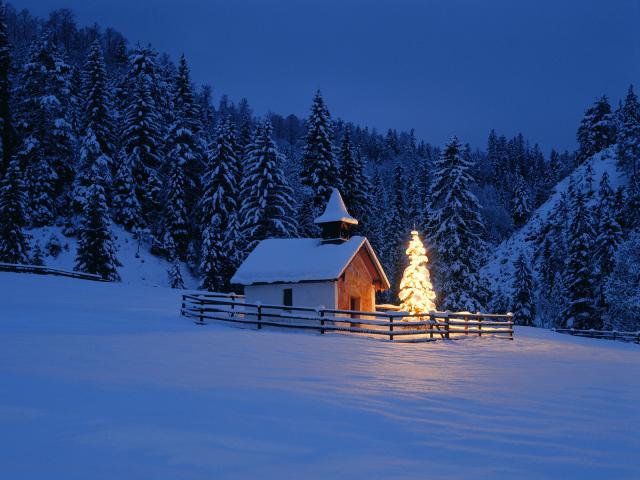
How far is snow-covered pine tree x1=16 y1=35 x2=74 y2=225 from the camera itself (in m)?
50.7

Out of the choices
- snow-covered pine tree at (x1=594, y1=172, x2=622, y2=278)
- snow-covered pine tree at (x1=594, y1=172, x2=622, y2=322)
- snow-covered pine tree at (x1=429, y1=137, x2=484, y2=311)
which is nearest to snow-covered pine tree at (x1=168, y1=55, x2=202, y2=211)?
snow-covered pine tree at (x1=429, y1=137, x2=484, y2=311)

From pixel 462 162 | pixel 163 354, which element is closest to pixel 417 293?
pixel 462 162

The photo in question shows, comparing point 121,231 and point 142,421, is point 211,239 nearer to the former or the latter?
point 121,231

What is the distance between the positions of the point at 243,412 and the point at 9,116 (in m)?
57.0

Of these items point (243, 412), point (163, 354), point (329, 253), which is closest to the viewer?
point (243, 412)

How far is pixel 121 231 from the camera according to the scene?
2180 inches

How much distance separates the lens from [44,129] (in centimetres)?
5212

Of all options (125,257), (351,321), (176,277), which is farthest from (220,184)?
(351,321)

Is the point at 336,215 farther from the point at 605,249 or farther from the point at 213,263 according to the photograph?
the point at 605,249

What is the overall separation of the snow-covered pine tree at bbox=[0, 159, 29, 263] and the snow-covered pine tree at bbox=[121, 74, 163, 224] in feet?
44.8

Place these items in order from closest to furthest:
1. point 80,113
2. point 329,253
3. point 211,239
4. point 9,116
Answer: point 329,253
point 211,239
point 9,116
point 80,113

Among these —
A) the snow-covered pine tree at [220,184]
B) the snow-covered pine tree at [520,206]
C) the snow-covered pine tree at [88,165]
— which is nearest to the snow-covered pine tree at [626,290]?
the snow-covered pine tree at [220,184]

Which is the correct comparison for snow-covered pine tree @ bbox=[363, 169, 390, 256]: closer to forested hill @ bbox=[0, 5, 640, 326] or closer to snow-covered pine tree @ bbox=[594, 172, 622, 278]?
forested hill @ bbox=[0, 5, 640, 326]

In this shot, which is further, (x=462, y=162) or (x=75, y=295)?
(x=462, y=162)
